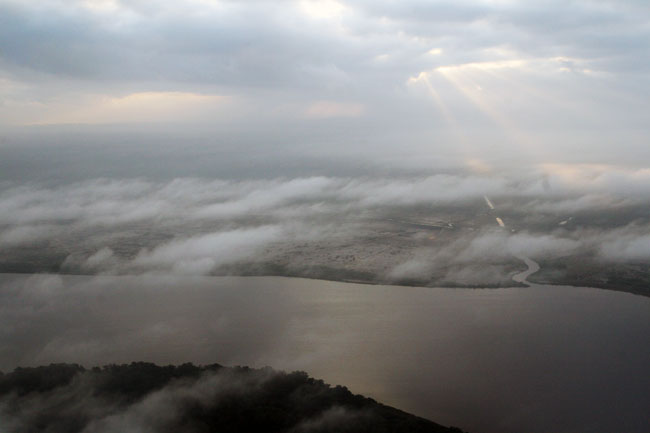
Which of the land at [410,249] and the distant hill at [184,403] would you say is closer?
the distant hill at [184,403]

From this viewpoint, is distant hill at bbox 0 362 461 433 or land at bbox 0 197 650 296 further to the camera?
land at bbox 0 197 650 296

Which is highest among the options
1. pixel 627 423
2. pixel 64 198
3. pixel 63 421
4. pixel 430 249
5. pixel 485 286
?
pixel 64 198

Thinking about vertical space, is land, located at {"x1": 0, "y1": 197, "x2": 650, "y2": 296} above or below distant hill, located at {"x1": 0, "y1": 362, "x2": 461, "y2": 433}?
above

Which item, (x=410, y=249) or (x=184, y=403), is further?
(x=410, y=249)

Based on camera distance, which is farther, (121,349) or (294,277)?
(294,277)

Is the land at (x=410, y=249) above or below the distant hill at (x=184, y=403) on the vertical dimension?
above

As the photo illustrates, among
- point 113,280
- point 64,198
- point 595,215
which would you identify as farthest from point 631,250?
point 64,198

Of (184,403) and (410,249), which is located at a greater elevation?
(410,249)

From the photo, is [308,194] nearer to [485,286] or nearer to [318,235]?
[318,235]
